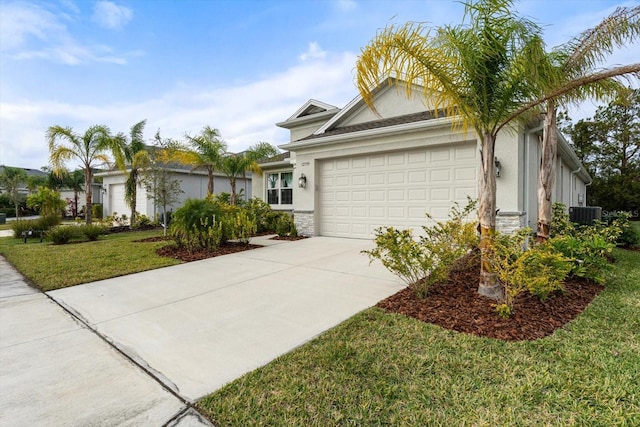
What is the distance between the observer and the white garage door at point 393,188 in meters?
8.09

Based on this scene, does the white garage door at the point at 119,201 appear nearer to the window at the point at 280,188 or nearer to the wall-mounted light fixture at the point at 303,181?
the window at the point at 280,188

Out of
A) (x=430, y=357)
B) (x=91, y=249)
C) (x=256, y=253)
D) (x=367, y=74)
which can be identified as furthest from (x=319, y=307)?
(x=91, y=249)

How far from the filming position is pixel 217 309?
13.7ft

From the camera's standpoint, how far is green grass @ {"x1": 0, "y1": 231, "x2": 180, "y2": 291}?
5.91 metres

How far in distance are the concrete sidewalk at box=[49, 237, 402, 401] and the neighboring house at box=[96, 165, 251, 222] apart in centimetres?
1171

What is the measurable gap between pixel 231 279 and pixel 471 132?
6616mm

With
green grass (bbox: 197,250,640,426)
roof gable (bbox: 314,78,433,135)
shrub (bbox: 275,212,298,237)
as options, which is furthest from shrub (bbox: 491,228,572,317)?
shrub (bbox: 275,212,298,237)

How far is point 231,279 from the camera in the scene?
5.65 metres

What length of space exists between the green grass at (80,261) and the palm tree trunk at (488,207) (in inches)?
255

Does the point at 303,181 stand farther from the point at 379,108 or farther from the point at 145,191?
the point at 145,191

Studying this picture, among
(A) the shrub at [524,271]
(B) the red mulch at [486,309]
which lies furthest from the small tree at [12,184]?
(A) the shrub at [524,271]

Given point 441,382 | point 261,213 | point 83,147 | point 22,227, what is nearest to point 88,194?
point 83,147

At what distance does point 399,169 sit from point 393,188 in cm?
59

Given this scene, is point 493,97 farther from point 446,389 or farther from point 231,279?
point 231,279
